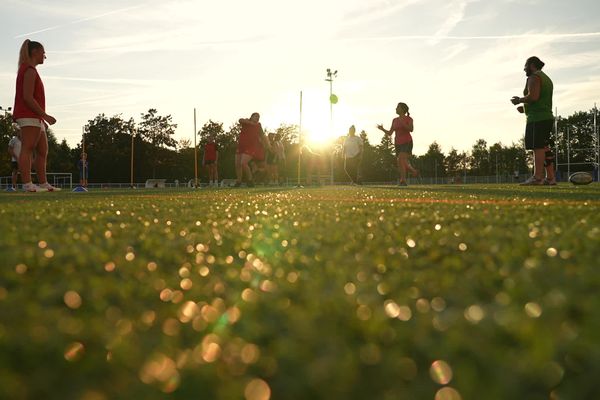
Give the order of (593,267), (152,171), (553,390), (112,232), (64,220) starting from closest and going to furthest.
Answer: (553,390)
(593,267)
(112,232)
(64,220)
(152,171)

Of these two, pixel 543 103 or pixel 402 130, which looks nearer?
pixel 543 103

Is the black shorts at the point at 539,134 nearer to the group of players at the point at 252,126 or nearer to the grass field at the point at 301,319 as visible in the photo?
the group of players at the point at 252,126

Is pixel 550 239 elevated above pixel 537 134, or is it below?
below

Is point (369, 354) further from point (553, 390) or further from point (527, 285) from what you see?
point (527, 285)

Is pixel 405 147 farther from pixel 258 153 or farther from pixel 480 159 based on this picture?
pixel 480 159

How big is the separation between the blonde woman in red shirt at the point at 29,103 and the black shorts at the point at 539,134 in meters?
7.79

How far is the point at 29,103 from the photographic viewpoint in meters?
7.77

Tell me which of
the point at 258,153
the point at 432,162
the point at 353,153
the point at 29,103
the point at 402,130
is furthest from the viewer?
the point at 432,162

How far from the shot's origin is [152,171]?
72562 mm

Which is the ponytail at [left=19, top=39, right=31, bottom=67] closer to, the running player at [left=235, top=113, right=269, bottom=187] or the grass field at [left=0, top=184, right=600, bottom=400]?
the grass field at [left=0, top=184, right=600, bottom=400]

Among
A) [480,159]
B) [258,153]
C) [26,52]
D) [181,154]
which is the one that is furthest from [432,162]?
[26,52]

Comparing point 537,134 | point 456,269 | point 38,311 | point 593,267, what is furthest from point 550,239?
point 537,134

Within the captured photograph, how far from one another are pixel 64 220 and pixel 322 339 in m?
2.81

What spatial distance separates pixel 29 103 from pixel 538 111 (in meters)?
8.23
